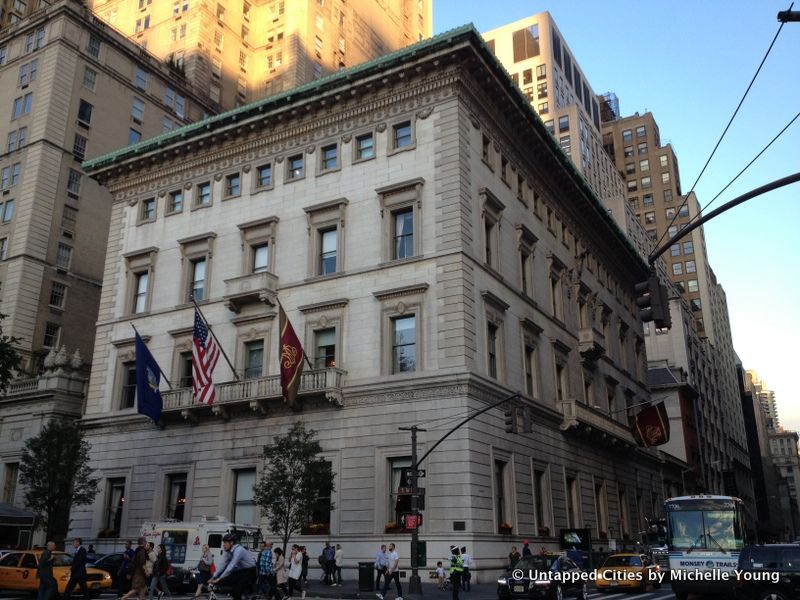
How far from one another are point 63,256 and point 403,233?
113ft

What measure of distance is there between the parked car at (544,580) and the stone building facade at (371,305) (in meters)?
5.65

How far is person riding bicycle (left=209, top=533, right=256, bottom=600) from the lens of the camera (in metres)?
15.9

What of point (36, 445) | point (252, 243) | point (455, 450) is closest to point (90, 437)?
point (36, 445)

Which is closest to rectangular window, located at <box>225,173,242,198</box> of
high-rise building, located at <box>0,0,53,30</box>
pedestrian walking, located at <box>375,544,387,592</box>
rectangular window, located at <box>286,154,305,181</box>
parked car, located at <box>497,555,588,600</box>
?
rectangular window, located at <box>286,154,305,181</box>

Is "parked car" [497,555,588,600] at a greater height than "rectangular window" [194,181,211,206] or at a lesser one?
lesser

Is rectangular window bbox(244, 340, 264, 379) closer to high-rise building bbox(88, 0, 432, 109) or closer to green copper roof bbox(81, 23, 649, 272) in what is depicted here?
green copper roof bbox(81, 23, 649, 272)

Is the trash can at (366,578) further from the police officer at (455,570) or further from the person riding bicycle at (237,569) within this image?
the person riding bicycle at (237,569)

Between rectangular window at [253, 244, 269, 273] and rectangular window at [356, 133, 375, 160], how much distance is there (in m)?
7.07

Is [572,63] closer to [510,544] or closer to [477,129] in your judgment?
[477,129]

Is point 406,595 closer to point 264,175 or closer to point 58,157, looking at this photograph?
point 264,175

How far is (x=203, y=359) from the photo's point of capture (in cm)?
3544

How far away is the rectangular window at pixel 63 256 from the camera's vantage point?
58344mm

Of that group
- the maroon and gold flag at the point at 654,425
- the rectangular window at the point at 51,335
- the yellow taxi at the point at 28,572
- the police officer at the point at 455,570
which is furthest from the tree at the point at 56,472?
the maroon and gold flag at the point at 654,425

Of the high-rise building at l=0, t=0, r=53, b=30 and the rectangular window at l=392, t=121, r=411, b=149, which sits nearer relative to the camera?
the rectangular window at l=392, t=121, r=411, b=149
